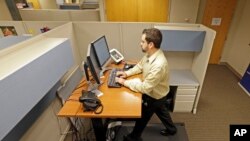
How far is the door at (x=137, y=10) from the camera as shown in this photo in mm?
3678

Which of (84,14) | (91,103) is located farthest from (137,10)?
(91,103)

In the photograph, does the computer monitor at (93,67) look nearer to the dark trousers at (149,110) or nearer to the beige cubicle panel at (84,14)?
the dark trousers at (149,110)

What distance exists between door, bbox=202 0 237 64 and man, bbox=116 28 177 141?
8.82 ft

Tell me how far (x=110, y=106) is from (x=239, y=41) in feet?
11.4

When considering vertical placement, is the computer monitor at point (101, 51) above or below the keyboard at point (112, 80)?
above

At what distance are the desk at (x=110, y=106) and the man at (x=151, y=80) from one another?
11cm

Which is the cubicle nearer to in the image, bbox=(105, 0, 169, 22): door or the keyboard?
the keyboard

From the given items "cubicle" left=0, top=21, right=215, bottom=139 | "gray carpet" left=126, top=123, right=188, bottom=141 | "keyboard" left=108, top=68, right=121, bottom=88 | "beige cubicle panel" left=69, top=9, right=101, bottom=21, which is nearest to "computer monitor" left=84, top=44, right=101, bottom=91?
"keyboard" left=108, top=68, right=121, bottom=88

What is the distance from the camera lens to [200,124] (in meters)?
2.25

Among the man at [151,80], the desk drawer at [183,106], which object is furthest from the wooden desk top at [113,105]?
the desk drawer at [183,106]

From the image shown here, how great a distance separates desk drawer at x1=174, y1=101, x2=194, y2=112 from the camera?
2355 millimetres

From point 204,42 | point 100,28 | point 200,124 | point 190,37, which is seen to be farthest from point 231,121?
point 100,28

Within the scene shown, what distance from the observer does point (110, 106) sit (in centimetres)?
142

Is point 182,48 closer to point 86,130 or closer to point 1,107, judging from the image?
point 86,130
